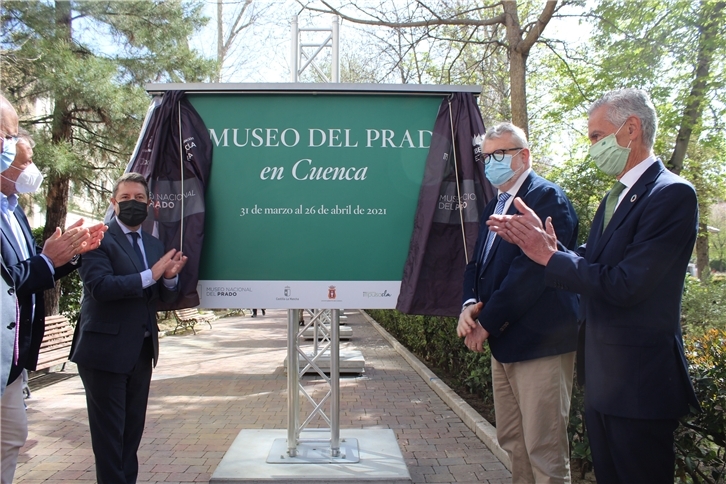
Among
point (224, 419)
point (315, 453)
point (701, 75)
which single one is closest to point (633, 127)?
point (315, 453)

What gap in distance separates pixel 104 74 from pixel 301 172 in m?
5.73

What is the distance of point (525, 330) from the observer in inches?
123

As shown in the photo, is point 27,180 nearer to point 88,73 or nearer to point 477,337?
point 477,337

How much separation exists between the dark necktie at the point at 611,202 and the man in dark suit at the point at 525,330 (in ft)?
1.10

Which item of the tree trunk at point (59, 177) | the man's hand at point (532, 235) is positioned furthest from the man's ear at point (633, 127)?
the tree trunk at point (59, 177)

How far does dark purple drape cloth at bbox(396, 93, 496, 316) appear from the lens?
4.17 meters

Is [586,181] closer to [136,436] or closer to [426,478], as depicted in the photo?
[426,478]

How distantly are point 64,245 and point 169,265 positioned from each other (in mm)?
919

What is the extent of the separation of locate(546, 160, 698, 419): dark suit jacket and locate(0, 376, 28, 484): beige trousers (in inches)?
107

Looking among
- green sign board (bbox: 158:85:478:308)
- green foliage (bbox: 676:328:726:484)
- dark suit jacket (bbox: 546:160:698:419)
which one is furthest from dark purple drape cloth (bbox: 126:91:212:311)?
green foliage (bbox: 676:328:726:484)

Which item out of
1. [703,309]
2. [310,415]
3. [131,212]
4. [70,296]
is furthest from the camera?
[70,296]

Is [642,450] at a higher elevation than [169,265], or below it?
below

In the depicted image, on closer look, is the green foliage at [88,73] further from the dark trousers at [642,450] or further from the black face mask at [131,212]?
the dark trousers at [642,450]

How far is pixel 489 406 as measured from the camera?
6.51m
